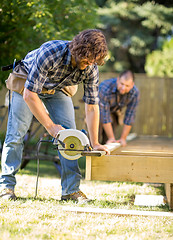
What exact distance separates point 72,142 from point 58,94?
640mm

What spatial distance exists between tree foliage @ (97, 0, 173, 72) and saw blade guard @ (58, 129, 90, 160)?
10.9 meters

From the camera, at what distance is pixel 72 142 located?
274 centimetres

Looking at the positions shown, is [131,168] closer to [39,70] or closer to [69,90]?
[69,90]

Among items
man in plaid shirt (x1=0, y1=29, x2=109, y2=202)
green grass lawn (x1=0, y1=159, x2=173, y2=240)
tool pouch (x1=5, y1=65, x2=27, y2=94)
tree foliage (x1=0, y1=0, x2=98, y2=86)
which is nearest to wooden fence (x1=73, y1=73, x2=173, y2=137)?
tree foliage (x1=0, y1=0, x2=98, y2=86)

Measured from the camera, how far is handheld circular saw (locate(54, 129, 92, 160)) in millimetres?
2695

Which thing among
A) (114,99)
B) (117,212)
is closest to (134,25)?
(114,99)

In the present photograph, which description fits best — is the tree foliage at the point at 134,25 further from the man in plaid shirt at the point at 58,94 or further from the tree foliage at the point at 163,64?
the man in plaid shirt at the point at 58,94

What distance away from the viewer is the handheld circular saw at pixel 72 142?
8.84 feet

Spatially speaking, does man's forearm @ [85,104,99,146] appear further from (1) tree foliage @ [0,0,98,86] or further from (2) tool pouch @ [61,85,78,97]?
(1) tree foliage @ [0,0,98,86]

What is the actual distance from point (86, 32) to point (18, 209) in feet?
4.45

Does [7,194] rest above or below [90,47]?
below

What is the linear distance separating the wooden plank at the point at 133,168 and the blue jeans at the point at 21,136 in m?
0.33

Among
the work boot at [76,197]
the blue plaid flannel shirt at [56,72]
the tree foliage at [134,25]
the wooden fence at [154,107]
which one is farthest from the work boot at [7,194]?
the tree foliage at [134,25]

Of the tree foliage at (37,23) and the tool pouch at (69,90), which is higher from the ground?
the tree foliage at (37,23)
